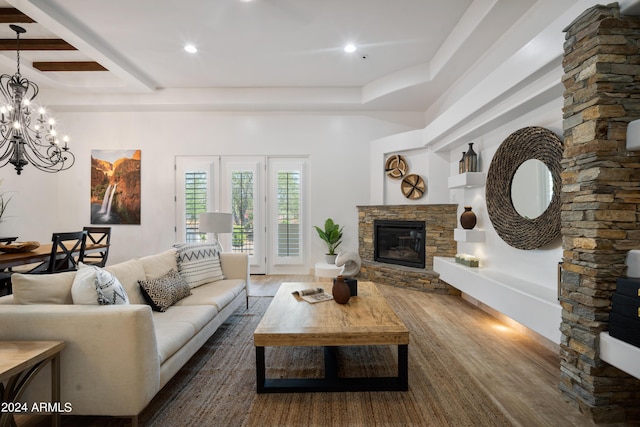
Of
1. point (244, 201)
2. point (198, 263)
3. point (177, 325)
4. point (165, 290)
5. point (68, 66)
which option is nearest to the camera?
point (177, 325)

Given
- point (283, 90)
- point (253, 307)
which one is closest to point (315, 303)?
point (253, 307)

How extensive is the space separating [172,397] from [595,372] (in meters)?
2.59

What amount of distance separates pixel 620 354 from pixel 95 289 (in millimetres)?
2926

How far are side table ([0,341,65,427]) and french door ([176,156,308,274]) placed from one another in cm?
410

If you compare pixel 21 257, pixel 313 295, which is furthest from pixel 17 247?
pixel 313 295

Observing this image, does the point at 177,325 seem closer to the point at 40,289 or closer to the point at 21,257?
the point at 40,289

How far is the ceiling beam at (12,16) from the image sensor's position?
3227 mm

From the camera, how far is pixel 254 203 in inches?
222

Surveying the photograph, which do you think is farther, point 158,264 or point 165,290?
point 158,264

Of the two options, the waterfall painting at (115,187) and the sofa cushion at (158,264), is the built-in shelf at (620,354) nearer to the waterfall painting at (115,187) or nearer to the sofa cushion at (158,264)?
the sofa cushion at (158,264)

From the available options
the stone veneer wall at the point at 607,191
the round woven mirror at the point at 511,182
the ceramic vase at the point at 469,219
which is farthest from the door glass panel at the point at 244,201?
the stone veneer wall at the point at 607,191

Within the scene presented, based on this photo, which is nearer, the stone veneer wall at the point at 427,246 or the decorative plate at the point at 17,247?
the decorative plate at the point at 17,247

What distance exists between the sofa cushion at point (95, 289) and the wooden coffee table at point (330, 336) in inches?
35.8

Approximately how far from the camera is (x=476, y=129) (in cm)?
346
